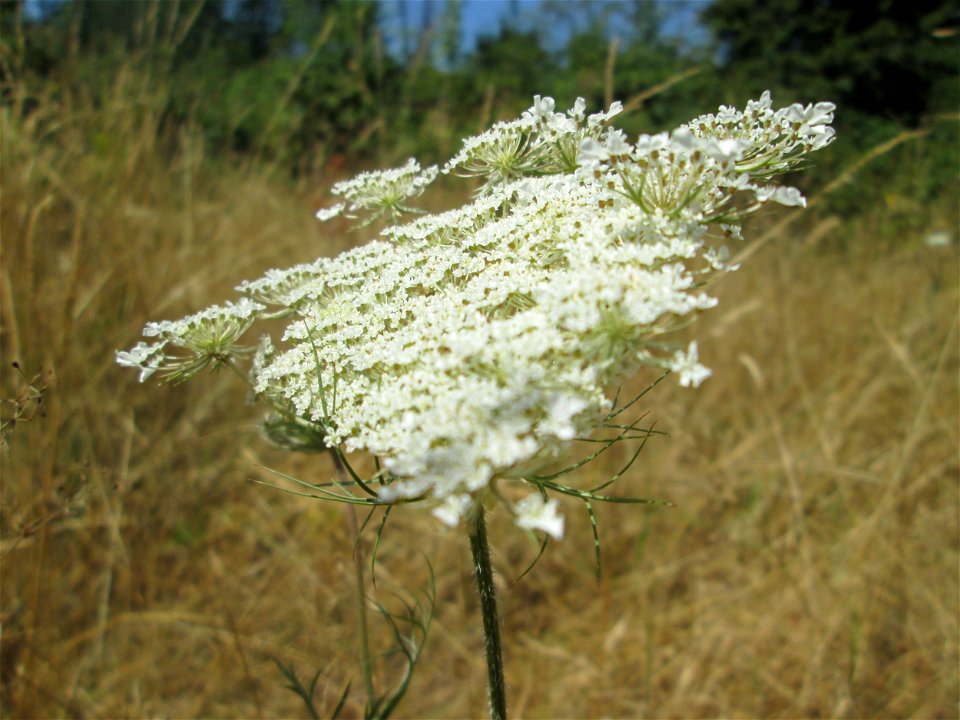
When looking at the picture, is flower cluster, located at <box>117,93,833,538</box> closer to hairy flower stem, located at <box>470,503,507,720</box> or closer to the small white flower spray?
the small white flower spray

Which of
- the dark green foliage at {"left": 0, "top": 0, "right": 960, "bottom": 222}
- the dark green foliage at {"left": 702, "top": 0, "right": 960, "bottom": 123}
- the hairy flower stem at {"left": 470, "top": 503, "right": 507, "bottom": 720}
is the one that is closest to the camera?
the hairy flower stem at {"left": 470, "top": 503, "right": 507, "bottom": 720}

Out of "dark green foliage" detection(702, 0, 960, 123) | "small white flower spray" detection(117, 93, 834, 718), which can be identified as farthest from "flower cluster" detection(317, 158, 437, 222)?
"dark green foliage" detection(702, 0, 960, 123)

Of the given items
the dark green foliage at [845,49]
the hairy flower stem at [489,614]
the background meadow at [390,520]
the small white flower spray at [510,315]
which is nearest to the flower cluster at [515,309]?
the small white flower spray at [510,315]

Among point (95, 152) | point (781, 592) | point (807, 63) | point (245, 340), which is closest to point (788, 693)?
point (781, 592)

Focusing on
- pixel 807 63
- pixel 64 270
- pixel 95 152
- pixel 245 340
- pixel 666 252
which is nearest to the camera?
pixel 666 252

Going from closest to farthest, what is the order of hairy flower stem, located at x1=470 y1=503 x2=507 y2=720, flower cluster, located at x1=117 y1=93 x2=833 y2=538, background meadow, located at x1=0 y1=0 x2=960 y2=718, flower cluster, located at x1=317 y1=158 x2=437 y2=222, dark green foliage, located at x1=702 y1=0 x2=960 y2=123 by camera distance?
flower cluster, located at x1=117 y1=93 x2=833 y2=538 < hairy flower stem, located at x1=470 y1=503 x2=507 y2=720 < flower cluster, located at x1=317 y1=158 x2=437 y2=222 < background meadow, located at x1=0 y1=0 x2=960 y2=718 < dark green foliage, located at x1=702 y1=0 x2=960 y2=123

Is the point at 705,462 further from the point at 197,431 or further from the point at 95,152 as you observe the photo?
the point at 95,152

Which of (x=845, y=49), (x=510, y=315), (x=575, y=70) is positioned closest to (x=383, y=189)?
(x=510, y=315)

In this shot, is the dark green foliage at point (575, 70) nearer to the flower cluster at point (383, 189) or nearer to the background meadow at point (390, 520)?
the background meadow at point (390, 520)
